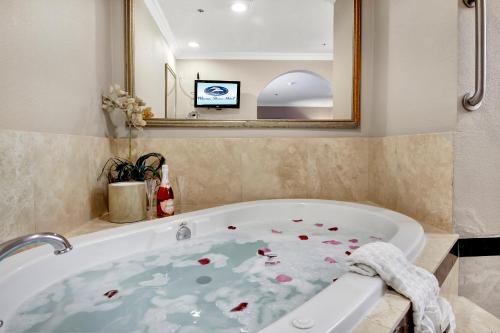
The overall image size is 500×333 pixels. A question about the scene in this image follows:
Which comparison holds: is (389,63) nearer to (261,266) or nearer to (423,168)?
(423,168)

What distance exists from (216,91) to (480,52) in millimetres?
1314

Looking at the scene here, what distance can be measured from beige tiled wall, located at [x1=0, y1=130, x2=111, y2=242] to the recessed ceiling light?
3.70 feet

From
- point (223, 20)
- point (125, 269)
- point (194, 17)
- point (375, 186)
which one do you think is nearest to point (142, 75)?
point (194, 17)

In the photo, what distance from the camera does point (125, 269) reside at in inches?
41.0

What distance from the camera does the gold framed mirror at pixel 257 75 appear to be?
182 cm

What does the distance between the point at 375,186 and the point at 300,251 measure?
89 centimetres

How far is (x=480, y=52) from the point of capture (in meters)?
1.10

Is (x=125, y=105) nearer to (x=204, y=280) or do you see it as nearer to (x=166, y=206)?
(x=166, y=206)

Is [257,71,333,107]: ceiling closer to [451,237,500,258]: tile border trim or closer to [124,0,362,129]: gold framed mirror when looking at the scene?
[124,0,362,129]: gold framed mirror

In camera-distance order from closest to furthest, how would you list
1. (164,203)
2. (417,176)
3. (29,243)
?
1. (29,243)
2. (417,176)
3. (164,203)

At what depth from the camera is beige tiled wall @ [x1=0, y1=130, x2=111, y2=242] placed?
921 mm

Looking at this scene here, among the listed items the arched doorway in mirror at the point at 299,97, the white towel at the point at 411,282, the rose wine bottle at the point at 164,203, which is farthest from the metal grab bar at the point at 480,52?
the rose wine bottle at the point at 164,203

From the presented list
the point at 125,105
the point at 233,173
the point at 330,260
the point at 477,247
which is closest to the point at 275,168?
the point at 233,173

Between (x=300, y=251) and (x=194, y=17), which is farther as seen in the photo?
(x=194, y=17)
